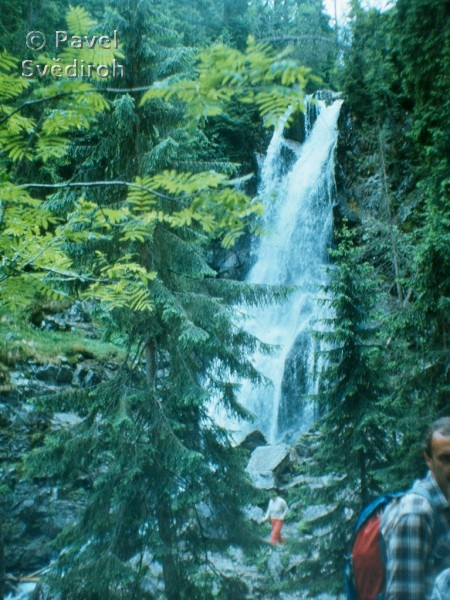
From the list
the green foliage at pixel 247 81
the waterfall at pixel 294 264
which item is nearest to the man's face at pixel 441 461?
the green foliage at pixel 247 81

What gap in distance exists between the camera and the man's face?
6.24ft

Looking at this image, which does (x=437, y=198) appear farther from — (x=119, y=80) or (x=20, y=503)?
(x=20, y=503)

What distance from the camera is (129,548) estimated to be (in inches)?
234

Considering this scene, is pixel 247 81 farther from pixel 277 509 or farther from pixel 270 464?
pixel 270 464

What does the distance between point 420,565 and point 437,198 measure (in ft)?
35.3

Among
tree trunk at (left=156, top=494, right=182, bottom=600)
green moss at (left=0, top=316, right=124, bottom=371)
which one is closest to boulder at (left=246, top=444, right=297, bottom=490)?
green moss at (left=0, top=316, right=124, bottom=371)

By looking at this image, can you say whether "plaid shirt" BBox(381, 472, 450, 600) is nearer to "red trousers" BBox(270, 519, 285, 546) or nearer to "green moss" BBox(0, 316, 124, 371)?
"red trousers" BBox(270, 519, 285, 546)

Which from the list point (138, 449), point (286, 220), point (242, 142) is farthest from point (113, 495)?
point (242, 142)

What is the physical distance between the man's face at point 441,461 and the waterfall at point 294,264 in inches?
523

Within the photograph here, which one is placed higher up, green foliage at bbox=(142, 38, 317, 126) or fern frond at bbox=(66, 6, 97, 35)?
fern frond at bbox=(66, 6, 97, 35)

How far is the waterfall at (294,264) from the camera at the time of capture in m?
16.0

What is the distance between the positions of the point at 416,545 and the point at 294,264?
742 inches

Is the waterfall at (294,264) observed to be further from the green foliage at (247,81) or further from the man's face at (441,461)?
the green foliage at (247,81)

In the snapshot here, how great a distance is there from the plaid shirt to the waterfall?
13423mm
